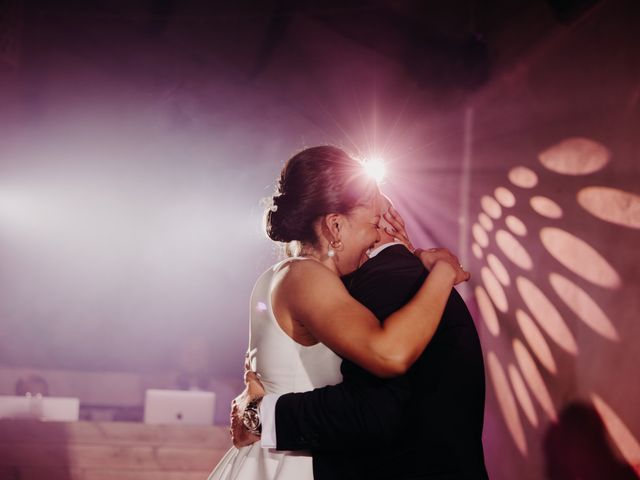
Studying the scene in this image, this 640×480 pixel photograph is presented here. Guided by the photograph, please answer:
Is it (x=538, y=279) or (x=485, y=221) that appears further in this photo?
(x=485, y=221)

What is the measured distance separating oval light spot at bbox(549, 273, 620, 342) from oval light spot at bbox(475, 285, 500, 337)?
2.53 feet

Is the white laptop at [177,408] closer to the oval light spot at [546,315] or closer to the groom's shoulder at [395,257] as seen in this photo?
the oval light spot at [546,315]

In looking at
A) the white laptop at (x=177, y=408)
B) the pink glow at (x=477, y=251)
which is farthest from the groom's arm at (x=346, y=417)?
the white laptop at (x=177, y=408)

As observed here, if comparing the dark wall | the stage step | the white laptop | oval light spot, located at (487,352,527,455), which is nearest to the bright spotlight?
the dark wall

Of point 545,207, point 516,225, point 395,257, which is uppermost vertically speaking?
point 516,225

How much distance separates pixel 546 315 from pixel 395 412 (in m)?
2.05

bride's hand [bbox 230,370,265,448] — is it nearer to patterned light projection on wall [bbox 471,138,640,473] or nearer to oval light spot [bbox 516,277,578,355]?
patterned light projection on wall [bbox 471,138,640,473]

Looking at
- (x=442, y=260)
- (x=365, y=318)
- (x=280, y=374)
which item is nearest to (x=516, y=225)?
(x=442, y=260)

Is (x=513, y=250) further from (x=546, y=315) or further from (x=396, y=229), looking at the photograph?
(x=396, y=229)

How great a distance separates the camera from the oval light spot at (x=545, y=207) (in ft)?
10.2

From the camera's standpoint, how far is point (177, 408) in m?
4.42

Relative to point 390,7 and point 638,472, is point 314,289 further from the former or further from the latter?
point 390,7

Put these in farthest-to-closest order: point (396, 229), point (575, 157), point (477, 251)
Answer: point (477, 251) < point (575, 157) < point (396, 229)

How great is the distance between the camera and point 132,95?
6.07 metres
